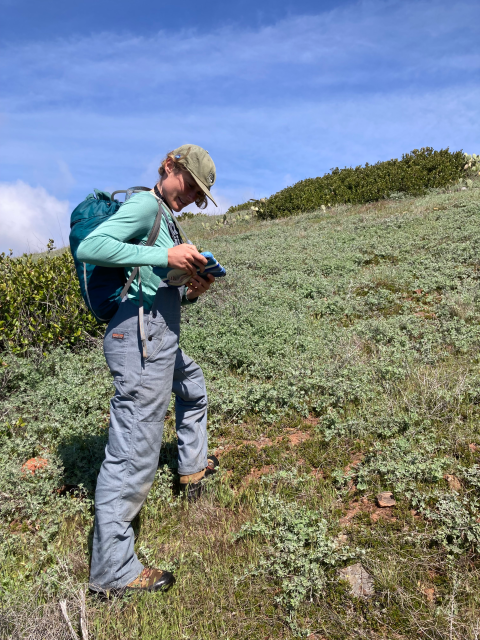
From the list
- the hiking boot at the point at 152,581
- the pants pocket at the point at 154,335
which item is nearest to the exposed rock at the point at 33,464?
the hiking boot at the point at 152,581

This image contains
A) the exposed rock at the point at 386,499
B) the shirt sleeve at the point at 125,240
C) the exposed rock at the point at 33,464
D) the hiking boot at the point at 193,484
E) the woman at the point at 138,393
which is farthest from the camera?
the exposed rock at the point at 33,464

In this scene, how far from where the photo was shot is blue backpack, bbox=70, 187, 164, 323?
2508 mm

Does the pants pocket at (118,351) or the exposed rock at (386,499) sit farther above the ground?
the pants pocket at (118,351)

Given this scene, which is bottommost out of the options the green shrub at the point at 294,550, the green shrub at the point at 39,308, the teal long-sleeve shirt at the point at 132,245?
the green shrub at the point at 294,550

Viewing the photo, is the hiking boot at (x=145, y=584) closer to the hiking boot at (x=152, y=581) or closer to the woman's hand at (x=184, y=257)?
the hiking boot at (x=152, y=581)

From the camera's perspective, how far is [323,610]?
2527 millimetres

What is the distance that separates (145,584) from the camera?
8.88ft

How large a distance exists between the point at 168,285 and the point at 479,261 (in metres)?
7.30

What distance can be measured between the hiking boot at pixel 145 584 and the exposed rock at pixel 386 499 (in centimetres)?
154

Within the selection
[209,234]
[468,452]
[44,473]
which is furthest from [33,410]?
[209,234]

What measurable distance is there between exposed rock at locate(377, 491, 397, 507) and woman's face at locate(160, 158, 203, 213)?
250 cm

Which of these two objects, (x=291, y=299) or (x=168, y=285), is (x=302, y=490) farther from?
(x=291, y=299)

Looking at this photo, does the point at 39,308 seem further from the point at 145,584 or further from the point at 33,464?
the point at 145,584

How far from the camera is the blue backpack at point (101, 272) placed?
2.51m
